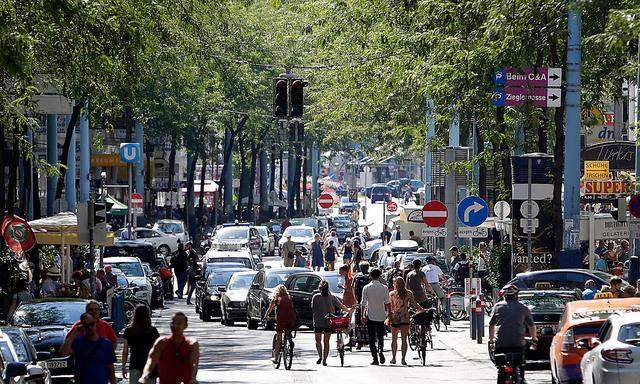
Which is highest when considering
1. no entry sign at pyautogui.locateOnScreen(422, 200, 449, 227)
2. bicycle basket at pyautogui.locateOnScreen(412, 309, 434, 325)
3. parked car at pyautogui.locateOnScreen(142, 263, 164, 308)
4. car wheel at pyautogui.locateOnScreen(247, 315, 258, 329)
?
no entry sign at pyautogui.locateOnScreen(422, 200, 449, 227)

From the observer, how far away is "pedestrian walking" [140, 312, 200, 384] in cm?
1605

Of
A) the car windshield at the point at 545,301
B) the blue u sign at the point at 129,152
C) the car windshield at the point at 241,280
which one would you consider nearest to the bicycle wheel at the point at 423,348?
the car windshield at the point at 545,301

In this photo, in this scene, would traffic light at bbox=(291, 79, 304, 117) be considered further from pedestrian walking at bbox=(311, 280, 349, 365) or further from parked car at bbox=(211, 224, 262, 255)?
parked car at bbox=(211, 224, 262, 255)

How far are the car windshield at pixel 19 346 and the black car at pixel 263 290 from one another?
57.8ft

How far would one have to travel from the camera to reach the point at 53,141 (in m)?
55.7

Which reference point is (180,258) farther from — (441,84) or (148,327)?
(148,327)

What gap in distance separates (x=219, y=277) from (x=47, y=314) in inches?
738

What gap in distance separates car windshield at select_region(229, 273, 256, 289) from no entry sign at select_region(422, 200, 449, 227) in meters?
4.85

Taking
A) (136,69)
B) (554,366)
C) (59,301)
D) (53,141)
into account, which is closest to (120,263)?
(53,141)

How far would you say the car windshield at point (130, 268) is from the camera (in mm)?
46094

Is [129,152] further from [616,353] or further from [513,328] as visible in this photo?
[616,353]

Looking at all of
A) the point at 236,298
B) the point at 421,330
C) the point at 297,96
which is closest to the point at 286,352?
the point at 421,330

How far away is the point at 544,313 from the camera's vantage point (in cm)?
2494


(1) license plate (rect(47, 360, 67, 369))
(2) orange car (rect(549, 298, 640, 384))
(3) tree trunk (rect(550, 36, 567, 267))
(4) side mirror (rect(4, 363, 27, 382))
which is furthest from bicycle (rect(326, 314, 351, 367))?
(4) side mirror (rect(4, 363, 27, 382))
